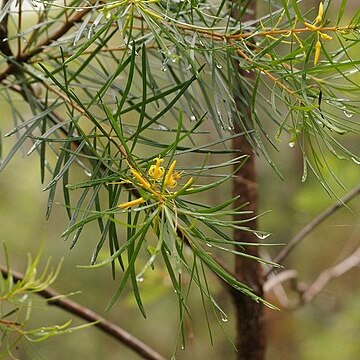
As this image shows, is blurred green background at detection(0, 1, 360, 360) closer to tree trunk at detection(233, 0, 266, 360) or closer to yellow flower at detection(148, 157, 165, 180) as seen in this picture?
tree trunk at detection(233, 0, 266, 360)

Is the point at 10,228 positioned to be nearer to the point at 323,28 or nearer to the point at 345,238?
the point at 345,238

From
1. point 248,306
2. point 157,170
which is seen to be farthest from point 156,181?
point 248,306

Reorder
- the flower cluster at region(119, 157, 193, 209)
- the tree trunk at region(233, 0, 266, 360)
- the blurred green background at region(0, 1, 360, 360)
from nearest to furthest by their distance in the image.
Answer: the flower cluster at region(119, 157, 193, 209) → the tree trunk at region(233, 0, 266, 360) → the blurred green background at region(0, 1, 360, 360)

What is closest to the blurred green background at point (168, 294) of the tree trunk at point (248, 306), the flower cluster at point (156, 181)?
the tree trunk at point (248, 306)

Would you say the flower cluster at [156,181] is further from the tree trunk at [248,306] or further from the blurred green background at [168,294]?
the blurred green background at [168,294]

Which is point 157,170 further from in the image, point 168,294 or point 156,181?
point 168,294

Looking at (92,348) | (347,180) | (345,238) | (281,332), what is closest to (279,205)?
(345,238)

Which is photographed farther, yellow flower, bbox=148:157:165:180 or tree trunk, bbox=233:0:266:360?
tree trunk, bbox=233:0:266:360

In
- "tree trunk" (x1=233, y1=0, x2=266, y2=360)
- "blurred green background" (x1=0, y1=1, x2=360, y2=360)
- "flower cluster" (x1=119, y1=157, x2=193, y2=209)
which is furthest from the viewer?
"blurred green background" (x1=0, y1=1, x2=360, y2=360)

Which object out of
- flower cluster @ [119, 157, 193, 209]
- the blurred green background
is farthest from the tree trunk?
the blurred green background
